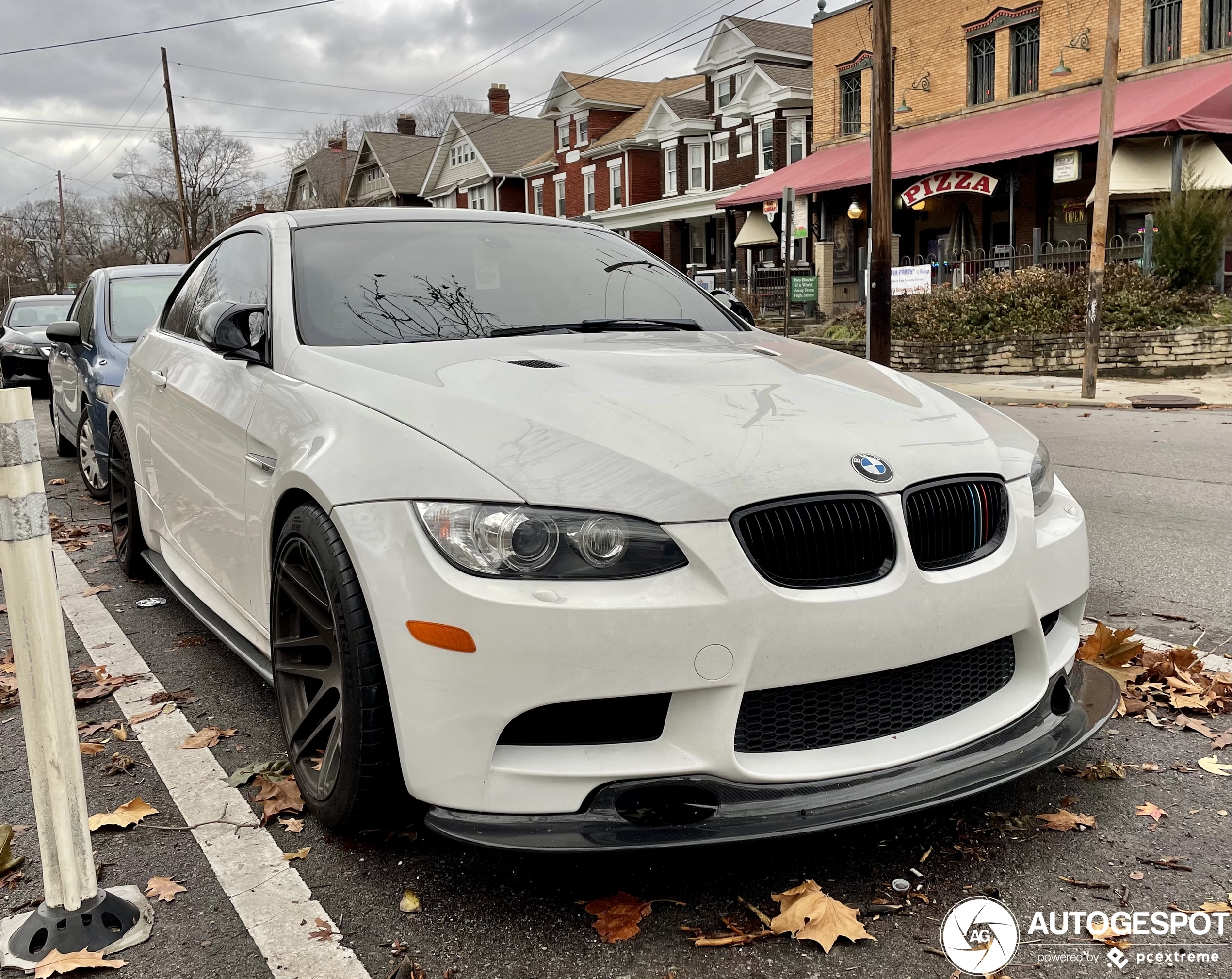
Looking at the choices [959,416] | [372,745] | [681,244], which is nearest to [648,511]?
[372,745]

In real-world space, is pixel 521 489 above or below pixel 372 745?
above

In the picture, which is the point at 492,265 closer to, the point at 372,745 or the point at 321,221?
the point at 321,221

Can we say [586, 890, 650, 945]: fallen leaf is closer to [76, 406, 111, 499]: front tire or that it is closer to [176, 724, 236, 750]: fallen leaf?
[176, 724, 236, 750]: fallen leaf

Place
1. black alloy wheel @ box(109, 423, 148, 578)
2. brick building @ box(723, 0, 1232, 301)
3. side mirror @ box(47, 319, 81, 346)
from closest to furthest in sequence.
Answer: black alloy wheel @ box(109, 423, 148, 578) < side mirror @ box(47, 319, 81, 346) < brick building @ box(723, 0, 1232, 301)

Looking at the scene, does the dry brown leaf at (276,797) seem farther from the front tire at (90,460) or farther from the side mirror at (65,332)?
the front tire at (90,460)

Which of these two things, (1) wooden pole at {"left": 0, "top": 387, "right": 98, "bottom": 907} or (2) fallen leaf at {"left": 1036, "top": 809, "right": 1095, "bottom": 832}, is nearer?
(1) wooden pole at {"left": 0, "top": 387, "right": 98, "bottom": 907}

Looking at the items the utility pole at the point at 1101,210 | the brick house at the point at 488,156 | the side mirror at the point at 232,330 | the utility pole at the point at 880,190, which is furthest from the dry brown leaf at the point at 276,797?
the brick house at the point at 488,156

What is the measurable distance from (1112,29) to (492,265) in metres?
14.1

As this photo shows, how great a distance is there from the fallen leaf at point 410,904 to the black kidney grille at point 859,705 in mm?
500

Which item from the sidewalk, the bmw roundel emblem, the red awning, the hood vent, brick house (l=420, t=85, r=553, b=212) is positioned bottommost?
the sidewalk

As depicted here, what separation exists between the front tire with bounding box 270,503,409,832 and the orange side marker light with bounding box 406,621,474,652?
0.63ft

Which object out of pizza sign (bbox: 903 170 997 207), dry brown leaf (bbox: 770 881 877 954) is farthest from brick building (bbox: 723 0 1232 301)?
dry brown leaf (bbox: 770 881 877 954)

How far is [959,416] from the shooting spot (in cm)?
298

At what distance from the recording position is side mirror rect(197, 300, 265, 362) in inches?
134
